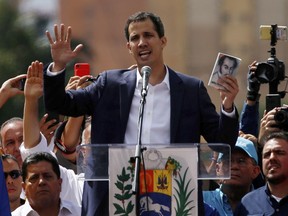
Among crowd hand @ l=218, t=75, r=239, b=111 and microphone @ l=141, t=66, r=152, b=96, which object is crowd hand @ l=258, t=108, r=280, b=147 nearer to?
crowd hand @ l=218, t=75, r=239, b=111

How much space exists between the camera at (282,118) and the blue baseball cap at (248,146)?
274mm

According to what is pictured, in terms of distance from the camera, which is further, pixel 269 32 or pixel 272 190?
pixel 269 32

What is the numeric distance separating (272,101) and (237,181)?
83cm

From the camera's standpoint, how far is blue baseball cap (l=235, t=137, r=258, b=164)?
1059 cm

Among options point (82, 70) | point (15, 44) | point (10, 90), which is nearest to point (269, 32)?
point (82, 70)

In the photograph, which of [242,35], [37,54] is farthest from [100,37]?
[37,54]

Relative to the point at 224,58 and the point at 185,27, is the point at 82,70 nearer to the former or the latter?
the point at 224,58

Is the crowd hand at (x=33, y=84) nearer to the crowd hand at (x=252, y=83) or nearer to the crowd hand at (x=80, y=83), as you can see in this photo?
the crowd hand at (x=80, y=83)

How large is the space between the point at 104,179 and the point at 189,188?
53cm

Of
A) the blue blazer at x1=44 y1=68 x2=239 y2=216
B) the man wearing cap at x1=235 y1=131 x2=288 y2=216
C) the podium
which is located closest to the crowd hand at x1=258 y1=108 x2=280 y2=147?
the man wearing cap at x1=235 y1=131 x2=288 y2=216

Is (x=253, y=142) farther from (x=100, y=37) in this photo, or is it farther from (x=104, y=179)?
(x=100, y=37)

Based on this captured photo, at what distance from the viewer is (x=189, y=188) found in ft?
28.0

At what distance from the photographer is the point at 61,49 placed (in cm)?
898

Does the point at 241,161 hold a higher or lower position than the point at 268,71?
lower
